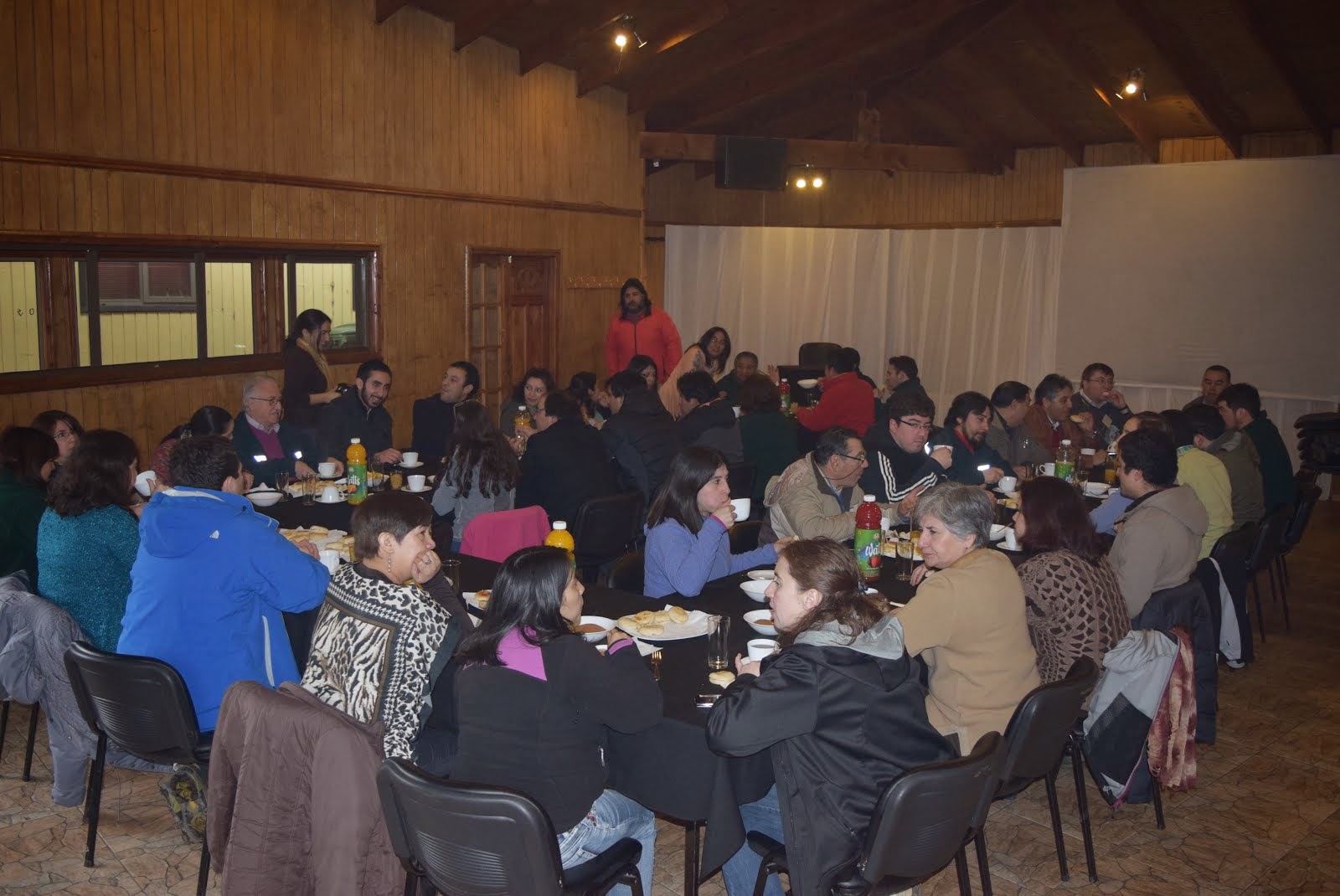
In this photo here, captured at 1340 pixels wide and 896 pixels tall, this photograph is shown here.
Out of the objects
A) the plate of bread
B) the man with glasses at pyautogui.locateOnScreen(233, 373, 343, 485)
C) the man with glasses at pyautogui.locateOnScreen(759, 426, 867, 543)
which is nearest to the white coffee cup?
the plate of bread

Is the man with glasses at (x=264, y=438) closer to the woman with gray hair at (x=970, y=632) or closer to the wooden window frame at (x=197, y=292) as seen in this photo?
the wooden window frame at (x=197, y=292)

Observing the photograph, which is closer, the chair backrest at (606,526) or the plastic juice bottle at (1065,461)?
the chair backrest at (606,526)

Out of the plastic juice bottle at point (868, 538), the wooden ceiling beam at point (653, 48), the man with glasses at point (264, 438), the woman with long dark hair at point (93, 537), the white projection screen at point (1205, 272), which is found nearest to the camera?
the woman with long dark hair at point (93, 537)

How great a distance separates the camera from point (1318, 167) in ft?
35.4

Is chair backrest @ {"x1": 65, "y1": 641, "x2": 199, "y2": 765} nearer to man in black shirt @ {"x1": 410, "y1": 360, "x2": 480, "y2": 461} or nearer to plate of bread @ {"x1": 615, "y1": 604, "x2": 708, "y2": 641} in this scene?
plate of bread @ {"x1": 615, "y1": 604, "x2": 708, "y2": 641}

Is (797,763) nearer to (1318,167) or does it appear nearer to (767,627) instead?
(767,627)

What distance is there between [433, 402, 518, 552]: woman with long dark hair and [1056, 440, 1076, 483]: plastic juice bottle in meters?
3.10

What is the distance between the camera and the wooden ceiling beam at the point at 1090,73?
1049 cm

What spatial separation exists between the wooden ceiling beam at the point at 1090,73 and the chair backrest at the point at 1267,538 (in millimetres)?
5838

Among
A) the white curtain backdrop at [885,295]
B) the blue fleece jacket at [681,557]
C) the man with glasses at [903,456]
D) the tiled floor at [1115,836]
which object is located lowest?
the tiled floor at [1115,836]

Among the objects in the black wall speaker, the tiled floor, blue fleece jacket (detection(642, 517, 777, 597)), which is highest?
the black wall speaker

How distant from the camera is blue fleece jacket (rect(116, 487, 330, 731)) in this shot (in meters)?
3.69

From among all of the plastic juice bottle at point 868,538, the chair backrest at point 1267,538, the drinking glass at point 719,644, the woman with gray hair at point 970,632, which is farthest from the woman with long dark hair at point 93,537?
the chair backrest at point 1267,538

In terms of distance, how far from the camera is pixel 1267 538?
600 centimetres
